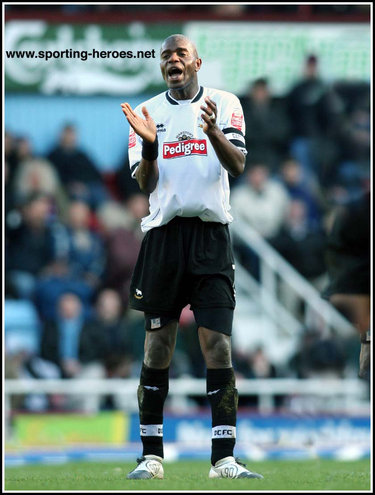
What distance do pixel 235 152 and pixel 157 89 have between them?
12281 millimetres

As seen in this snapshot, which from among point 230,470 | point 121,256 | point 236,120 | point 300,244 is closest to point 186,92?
point 236,120

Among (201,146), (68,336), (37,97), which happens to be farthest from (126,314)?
(201,146)

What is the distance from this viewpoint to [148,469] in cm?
730

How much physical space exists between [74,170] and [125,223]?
1.29 m

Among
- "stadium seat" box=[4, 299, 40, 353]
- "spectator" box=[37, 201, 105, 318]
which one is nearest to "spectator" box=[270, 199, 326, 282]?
"spectator" box=[37, 201, 105, 318]

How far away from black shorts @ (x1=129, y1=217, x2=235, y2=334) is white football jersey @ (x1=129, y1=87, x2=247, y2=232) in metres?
0.10

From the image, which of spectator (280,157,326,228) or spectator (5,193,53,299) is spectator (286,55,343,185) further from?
spectator (5,193,53,299)

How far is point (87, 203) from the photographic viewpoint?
18.0 metres

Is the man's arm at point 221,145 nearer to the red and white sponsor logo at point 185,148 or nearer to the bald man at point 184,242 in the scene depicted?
the bald man at point 184,242

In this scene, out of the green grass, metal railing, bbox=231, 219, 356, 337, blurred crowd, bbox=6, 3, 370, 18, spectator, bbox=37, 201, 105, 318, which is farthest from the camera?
blurred crowd, bbox=6, 3, 370, 18

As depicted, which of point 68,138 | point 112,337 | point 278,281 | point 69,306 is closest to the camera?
point 112,337

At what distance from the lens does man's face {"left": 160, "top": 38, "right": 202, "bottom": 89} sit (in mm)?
7297

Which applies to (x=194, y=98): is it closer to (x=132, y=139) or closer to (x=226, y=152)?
(x=132, y=139)

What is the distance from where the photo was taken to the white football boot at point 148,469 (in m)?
7.25
